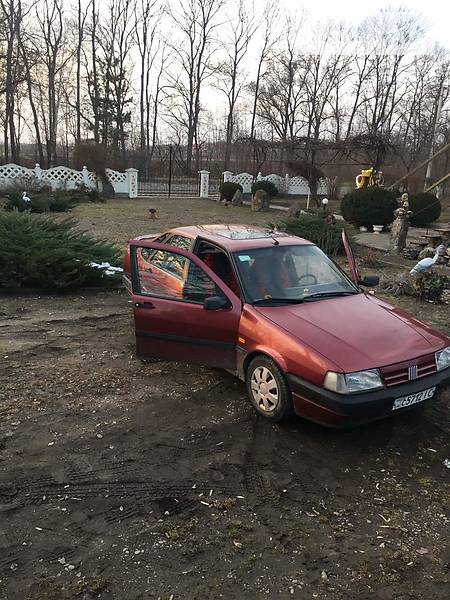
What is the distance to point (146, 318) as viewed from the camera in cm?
463

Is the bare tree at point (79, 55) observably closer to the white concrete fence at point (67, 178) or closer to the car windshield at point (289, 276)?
the white concrete fence at point (67, 178)

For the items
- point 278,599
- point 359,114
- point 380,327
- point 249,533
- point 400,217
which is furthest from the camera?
point 359,114

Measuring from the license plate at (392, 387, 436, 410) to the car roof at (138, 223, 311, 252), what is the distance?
6.34 feet

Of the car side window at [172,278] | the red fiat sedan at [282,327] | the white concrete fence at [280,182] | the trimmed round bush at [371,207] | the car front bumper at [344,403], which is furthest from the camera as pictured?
the white concrete fence at [280,182]

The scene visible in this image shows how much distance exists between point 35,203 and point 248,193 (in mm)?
16258

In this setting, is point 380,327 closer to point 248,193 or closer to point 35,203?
point 35,203

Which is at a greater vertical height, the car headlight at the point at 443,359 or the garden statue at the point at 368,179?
the garden statue at the point at 368,179

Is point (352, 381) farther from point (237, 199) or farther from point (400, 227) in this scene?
point (237, 199)

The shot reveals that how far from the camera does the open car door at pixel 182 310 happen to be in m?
4.21

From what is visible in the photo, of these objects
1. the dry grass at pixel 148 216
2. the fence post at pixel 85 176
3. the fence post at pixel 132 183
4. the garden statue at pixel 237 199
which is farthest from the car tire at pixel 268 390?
the fence post at pixel 132 183

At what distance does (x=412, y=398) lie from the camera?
3.52 metres

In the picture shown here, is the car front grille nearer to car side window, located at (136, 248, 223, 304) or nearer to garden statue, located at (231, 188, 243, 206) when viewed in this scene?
car side window, located at (136, 248, 223, 304)

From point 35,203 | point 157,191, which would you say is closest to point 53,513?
point 35,203

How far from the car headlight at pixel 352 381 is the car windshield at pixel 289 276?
3.33ft
